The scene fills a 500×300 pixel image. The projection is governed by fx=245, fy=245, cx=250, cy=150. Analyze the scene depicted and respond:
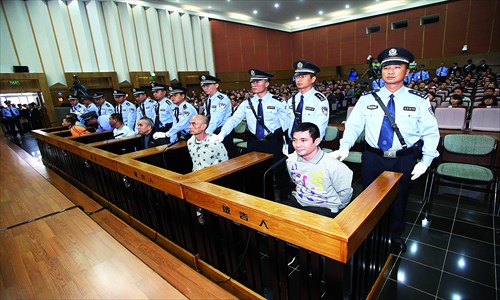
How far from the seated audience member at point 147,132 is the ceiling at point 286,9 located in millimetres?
11162

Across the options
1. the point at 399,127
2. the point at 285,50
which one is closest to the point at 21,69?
the point at 399,127

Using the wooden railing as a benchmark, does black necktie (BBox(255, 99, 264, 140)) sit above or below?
above

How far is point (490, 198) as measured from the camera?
2.88m

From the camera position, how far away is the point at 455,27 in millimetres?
13422

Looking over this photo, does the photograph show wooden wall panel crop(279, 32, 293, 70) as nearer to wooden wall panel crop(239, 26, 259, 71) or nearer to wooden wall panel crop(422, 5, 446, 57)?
wooden wall panel crop(239, 26, 259, 71)

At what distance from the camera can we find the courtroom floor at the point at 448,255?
1738mm

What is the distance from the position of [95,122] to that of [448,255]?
253 inches

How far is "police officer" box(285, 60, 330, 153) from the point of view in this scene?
2525mm

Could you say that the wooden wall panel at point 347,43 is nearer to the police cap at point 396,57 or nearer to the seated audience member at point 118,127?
the seated audience member at point 118,127

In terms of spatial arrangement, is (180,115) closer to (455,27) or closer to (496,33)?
(455,27)

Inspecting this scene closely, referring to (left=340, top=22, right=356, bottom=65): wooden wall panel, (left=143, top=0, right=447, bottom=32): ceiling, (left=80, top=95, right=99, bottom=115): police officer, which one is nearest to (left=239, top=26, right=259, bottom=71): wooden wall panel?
(left=143, top=0, right=447, bottom=32): ceiling

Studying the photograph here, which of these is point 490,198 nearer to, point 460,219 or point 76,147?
point 460,219

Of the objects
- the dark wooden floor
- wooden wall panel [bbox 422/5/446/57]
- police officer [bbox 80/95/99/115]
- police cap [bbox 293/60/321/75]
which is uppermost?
wooden wall panel [bbox 422/5/446/57]

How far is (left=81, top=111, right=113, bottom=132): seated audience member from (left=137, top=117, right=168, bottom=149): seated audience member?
1807 mm
